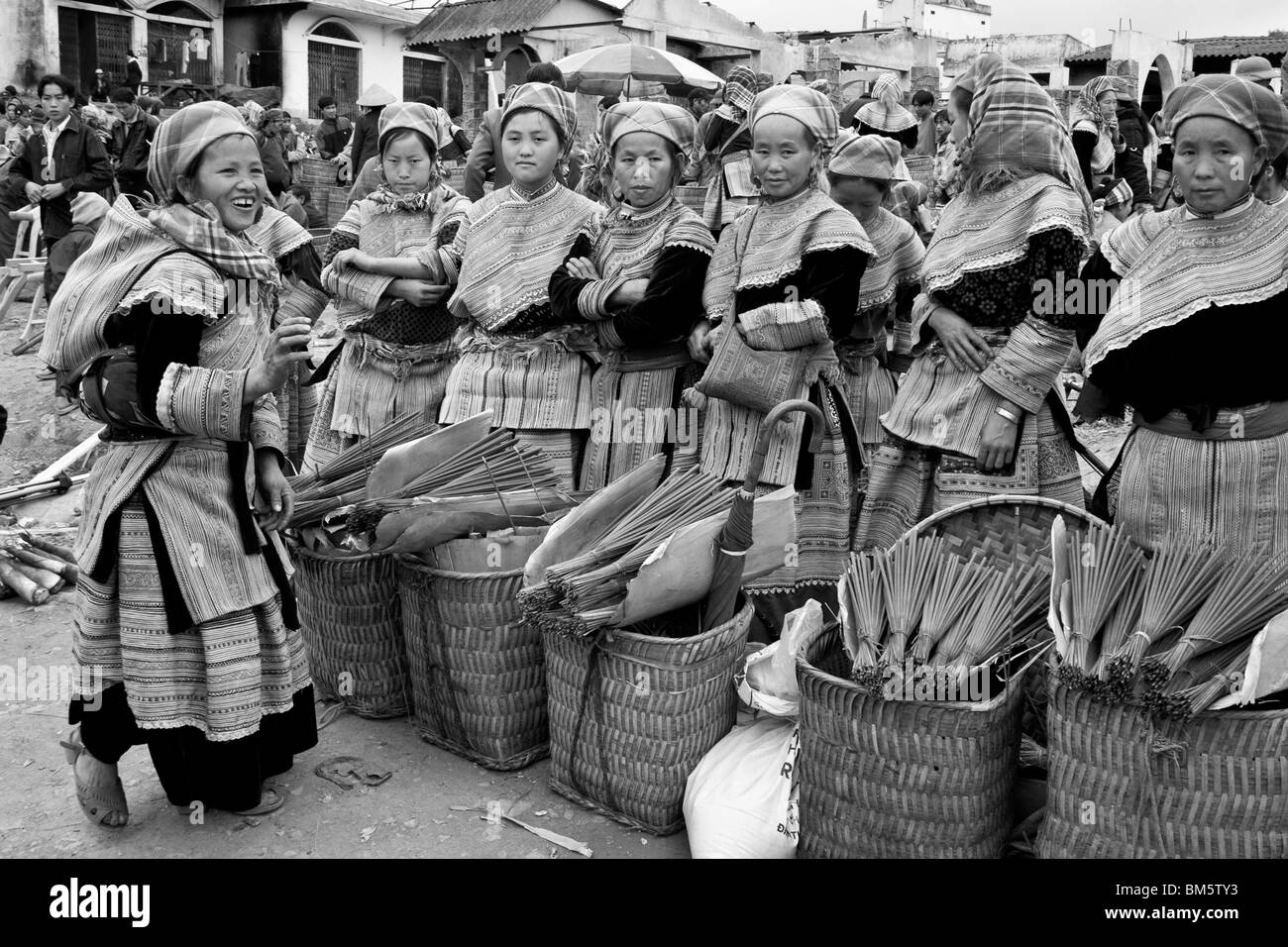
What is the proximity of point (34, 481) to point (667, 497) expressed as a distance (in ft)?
14.3

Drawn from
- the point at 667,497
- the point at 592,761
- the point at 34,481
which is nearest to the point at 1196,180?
the point at 667,497

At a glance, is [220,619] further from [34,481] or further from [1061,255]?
[34,481]

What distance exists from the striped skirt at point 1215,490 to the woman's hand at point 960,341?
0.60m

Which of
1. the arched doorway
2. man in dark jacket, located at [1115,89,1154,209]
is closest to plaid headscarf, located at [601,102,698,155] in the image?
man in dark jacket, located at [1115,89,1154,209]

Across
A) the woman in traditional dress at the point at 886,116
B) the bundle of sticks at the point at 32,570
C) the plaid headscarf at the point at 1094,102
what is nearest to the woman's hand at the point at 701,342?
the bundle of sticks at the point at 32,570

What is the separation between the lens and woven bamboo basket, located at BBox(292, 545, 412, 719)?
11.7 ft

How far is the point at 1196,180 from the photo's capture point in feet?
8.58

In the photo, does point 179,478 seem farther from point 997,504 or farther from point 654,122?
point 997,504

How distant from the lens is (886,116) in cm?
830

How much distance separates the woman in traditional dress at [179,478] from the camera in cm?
286

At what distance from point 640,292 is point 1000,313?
1063mm

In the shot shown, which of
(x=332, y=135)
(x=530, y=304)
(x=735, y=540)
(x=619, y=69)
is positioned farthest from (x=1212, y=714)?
(x=332, y=135)

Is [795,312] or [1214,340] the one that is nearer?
[1214,340]

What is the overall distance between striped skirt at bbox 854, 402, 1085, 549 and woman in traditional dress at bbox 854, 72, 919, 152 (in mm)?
5126
